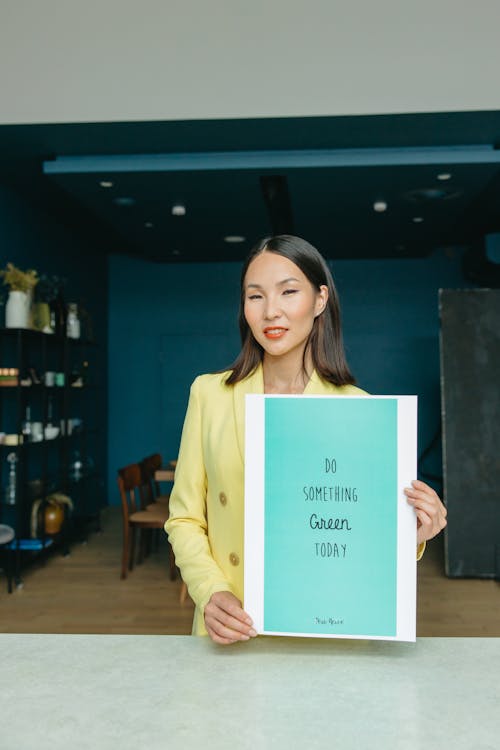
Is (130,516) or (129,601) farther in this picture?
(130,516)

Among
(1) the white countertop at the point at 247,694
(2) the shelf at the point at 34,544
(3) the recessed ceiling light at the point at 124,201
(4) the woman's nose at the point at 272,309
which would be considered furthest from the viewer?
(3) the recessed ceiling light at the point at 124,201

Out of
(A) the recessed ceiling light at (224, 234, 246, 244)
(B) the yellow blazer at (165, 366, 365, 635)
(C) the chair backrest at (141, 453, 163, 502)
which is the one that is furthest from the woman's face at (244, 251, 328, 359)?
(A) the recessed ceiling light at (224, 234, 246, 244)

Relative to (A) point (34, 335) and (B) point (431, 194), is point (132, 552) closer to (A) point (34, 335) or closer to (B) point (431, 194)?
(A) point (34, 335)

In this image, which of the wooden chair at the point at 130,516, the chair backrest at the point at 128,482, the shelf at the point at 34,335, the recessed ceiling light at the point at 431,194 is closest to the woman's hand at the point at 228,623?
the chair backrest at the point at 128,482

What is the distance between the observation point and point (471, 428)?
5.02m

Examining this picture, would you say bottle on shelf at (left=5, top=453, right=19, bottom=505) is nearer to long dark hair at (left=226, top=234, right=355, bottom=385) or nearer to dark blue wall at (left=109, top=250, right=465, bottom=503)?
dark blue wall at (left=109, top=250, right=465, bottom=503)

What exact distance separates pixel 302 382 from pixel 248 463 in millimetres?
407

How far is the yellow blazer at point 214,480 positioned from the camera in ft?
4.10

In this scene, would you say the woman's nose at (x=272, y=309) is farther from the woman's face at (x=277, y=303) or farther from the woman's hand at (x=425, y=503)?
the woman's hand at (x=425, y=503)

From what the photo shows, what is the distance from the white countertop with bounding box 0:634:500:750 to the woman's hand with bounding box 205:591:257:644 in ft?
0.09

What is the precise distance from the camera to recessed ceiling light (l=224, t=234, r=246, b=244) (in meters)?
6.76

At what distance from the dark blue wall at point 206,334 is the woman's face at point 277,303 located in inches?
268

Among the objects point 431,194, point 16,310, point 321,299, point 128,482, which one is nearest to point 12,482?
point 128,482

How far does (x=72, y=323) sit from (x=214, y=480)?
17.0 feet
